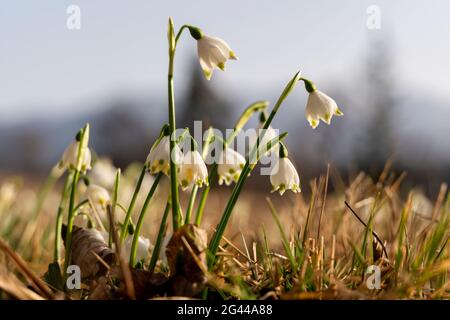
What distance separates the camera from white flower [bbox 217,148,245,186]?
5.77 ft

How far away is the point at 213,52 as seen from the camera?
5.22ft

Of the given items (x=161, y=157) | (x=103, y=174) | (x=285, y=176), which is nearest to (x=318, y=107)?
(x=285, y=176)

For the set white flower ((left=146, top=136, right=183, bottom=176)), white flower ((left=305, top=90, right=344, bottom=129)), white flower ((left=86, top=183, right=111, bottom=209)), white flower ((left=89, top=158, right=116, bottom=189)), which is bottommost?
white flower ((left=89, top=158, right=116, bottom=189))

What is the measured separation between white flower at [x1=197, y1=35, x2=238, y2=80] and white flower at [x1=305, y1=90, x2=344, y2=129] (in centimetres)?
27

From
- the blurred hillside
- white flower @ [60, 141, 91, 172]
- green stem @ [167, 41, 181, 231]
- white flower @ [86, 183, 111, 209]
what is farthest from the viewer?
the blurred hillside

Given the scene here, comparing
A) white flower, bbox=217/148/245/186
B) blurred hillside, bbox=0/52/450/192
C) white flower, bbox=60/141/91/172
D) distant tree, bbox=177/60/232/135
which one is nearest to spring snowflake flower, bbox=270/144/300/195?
white flower, bbox=217/148/245/186

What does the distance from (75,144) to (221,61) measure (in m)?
0.60

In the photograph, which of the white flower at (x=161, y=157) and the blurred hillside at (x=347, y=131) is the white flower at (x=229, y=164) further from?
the blurred hillside at (x=347, y=131)

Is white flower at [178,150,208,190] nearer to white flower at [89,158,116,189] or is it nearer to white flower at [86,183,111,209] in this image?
white flower at [86,183,111,209]

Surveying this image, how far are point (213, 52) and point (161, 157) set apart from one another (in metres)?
0.32

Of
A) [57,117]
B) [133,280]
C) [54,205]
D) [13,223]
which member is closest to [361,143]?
[54,205]

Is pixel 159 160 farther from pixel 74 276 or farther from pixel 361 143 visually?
pixel 361 143

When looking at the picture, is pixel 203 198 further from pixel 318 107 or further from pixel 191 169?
pixel 318 107

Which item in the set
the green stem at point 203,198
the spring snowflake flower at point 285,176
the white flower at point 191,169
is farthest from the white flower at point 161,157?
the spring snowflake flower at point 285,176
